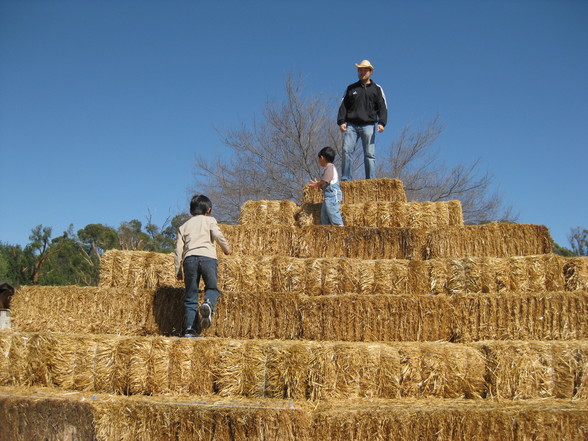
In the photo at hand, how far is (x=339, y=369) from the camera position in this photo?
4.52m

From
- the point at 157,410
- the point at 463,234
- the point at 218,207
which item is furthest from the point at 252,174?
the point at 157,410

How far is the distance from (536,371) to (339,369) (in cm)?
175

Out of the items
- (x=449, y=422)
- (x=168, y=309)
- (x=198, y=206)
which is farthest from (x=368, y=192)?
(x=449, y=422)

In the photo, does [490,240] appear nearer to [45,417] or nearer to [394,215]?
[394,215]

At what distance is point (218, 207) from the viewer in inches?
848

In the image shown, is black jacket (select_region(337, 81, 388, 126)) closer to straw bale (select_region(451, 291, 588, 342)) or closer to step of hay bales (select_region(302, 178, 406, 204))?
step of hay bales (select_region(302, 178, 406, 204))

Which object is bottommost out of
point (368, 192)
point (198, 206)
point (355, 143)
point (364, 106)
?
point (198, 206)

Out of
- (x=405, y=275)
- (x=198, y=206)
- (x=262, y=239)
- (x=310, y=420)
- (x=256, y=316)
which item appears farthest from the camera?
(x=262, y=239)

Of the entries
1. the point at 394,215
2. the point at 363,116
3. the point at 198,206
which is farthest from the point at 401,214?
the point at 198,206

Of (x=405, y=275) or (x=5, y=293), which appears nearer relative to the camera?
(x=405, y=275)

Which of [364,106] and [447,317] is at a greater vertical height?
[364,106]

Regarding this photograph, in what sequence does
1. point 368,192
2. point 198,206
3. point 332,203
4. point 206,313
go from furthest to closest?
point 368,192
point 332,203
point 198,206
point 206,313

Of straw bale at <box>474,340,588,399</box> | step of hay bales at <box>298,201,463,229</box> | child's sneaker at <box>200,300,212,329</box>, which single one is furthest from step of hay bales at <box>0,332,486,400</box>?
step of hay bales at <box>298,201,463,229</box>

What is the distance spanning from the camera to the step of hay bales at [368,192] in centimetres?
898
